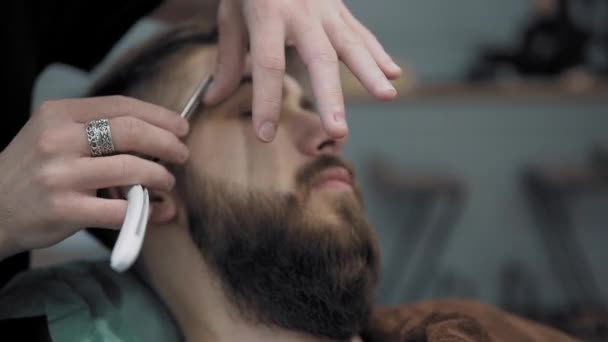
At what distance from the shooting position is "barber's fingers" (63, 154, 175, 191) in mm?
836

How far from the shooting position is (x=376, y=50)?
3.02 ft

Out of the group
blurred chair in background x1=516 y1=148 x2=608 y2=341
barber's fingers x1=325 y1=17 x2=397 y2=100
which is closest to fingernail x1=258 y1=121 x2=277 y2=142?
barber's fingers x1=325 y1=17 x2=397 y2=100

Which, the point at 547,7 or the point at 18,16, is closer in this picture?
the point at 18,16

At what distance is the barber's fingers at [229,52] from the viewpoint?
3.40 feet

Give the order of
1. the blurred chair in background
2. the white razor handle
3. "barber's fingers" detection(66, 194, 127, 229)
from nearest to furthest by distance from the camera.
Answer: the white razor handle < "barber's fingers" detection(66, 194, 127, 229) < the blurred chair in background

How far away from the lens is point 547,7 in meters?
3.62

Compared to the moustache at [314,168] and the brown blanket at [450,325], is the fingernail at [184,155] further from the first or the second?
the brown blanket at [450,325]

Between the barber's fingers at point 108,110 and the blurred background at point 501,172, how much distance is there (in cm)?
254

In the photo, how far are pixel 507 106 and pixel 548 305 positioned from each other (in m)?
1.00

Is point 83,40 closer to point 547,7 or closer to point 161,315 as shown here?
point 161,315

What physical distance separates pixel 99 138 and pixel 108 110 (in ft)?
0.18

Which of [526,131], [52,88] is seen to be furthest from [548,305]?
[52,88]

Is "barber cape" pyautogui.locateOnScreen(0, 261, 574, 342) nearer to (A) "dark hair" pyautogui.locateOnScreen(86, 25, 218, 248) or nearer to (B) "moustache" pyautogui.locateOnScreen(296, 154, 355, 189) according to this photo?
(A) "dark hair" pyautogui.locateOnScreen(86, 25, 218, 248)

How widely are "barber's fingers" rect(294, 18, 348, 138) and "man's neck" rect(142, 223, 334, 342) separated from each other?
35cm
